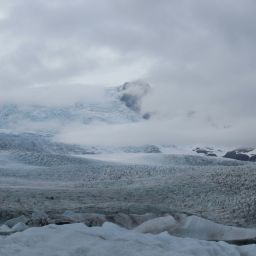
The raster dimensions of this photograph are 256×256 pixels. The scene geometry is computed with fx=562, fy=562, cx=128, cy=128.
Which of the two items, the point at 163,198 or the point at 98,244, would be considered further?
the point at 163,198

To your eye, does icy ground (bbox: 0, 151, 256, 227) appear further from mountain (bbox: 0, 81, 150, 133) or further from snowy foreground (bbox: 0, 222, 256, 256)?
mountain (bbox: 0, 81, 150, 133)

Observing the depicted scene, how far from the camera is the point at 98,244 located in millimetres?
8453

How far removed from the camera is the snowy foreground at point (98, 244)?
26.4ft

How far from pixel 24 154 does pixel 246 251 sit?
37.5 meters

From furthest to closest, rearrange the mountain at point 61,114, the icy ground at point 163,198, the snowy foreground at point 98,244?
the mountain at point 61,114 < the icy ground at point 163,198 < the snowy foreground at point 98,244

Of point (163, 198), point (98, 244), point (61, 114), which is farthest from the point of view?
point (61, 114)

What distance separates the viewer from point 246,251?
29.5 feet

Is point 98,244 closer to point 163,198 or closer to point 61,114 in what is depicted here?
point 163,198

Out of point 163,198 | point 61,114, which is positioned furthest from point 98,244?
point 61,114

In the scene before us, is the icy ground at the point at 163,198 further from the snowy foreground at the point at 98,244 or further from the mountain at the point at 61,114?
the mountain at the point at 61,114

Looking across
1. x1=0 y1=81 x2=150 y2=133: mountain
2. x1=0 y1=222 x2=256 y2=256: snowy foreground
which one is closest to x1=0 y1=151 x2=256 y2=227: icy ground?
x1=0 y1=222 x2=256 y2=256: snowy foreground

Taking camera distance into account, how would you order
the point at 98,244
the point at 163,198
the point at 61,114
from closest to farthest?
the point at 98,244, the point at 163,198, the point at 61,114

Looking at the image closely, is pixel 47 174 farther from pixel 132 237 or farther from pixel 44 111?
pixel 44 111

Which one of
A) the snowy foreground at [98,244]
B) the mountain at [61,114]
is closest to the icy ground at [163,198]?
the snowy foreground at [98,244]
